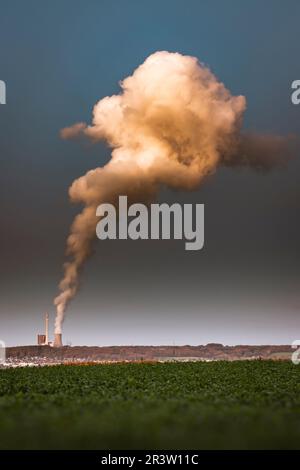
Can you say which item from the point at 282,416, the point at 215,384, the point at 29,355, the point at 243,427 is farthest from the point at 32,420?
the point at 29,355

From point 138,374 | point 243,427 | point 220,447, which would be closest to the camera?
point 220,447

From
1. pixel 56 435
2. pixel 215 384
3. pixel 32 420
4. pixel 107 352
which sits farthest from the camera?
pixel 107 352

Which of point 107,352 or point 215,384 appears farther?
point 107,352

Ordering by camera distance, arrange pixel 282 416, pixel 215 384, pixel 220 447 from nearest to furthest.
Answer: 1. pixel 220 447
2. pixel 282 416
3. pixel 215 384

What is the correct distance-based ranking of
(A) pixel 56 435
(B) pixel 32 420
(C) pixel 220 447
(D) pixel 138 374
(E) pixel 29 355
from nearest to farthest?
(C) pixel 220 447 → (A) pixel 56 435 → (B) pixel 32 420 → (D) pixel 138 374 → (E) pixel 29 355

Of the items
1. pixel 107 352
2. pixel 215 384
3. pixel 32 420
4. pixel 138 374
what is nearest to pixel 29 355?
pixel 107 352

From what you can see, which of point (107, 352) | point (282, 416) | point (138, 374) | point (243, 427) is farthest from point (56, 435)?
point (107, 352)

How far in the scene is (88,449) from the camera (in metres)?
10.4

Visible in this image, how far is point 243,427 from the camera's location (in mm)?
11719
